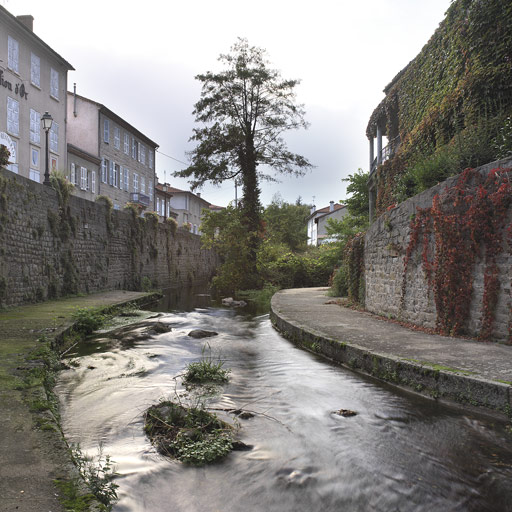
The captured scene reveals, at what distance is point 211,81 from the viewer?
2452cm

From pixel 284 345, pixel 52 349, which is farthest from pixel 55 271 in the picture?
pixel 284 345

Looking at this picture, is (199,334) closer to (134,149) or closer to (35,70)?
(35,70)

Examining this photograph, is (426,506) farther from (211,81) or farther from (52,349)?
(211,81)

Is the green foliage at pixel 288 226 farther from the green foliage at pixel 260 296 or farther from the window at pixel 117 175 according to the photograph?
the green foliage at pixel 260 296

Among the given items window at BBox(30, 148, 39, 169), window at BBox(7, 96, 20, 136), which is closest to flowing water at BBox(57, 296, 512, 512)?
window at BBox(7, 96, 20, 136)

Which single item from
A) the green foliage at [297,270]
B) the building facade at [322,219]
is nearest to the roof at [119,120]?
the green foliage at [297,270]

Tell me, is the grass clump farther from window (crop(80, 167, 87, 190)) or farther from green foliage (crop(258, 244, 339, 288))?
window (crop(80, 167, 87, 190))

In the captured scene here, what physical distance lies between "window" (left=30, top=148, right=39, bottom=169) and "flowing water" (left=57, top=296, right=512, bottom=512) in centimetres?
2002

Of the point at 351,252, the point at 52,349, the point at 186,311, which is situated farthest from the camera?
the point at 186,311

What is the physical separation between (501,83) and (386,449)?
9.70m

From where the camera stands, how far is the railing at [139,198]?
116 feet

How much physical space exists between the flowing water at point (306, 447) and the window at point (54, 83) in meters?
23.5

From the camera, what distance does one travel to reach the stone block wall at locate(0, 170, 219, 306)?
11414mm

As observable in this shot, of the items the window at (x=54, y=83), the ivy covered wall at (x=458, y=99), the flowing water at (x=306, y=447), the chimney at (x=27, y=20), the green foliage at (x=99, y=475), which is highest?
the chimney at (x=27, y=20)
